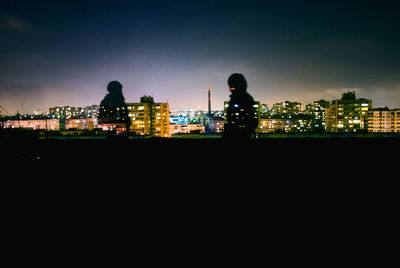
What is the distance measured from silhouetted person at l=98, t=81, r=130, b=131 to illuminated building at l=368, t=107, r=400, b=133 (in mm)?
136632

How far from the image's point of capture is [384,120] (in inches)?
4225

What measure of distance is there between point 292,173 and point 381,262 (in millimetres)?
2523

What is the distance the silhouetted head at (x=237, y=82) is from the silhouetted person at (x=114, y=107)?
5.21 meters

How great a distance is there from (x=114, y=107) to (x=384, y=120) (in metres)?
145

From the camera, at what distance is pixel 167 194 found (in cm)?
450

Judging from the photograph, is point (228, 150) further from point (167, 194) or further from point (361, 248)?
point (361, 248)

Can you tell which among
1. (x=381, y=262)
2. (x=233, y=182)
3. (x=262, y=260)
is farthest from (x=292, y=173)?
(x=262, y=260)

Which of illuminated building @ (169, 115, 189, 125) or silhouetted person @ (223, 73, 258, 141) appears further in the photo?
Answer: illuminated building @ (169, 115, 189, 125)

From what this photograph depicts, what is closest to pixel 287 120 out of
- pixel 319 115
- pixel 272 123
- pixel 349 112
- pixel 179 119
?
pixel 272 123

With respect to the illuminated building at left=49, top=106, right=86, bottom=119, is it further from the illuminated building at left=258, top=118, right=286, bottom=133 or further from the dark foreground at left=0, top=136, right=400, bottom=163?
the dark foreground at left=0, top=136, right=400, bottom=163

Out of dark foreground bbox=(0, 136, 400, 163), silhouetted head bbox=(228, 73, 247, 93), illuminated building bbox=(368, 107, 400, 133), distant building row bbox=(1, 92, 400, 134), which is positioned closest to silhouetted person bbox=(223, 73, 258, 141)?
silhouetted head bbox=(228, 73, 247, 93)

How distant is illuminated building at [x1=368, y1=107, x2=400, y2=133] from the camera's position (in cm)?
10638

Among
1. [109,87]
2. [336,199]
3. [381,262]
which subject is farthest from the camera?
[109,87]

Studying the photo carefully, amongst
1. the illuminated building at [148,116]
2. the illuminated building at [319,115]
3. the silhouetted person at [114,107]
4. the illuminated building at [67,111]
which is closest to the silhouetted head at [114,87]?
the silhouetted person at [114,107]
